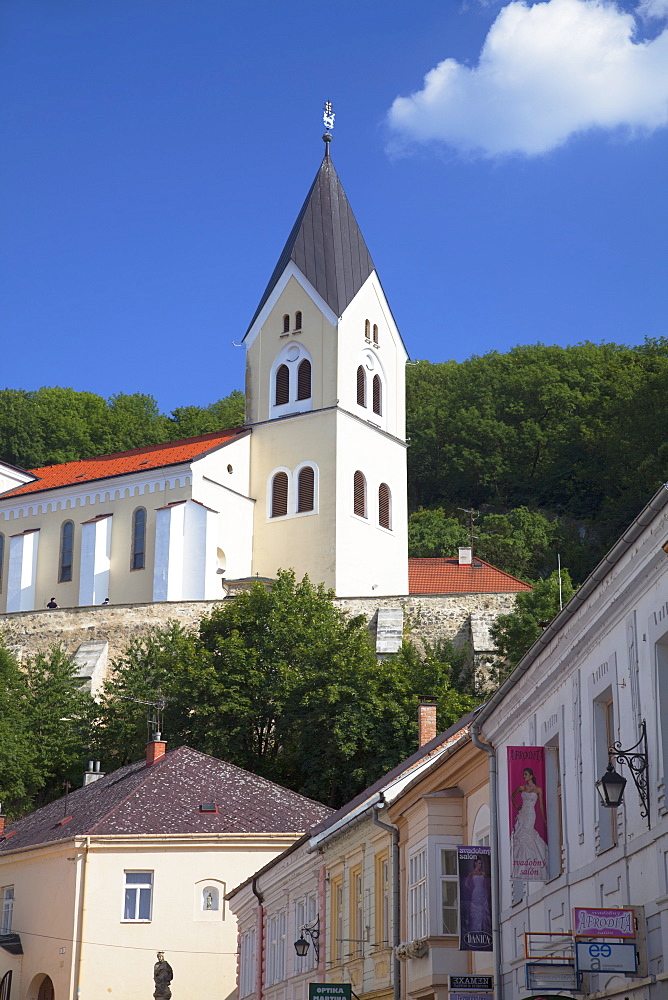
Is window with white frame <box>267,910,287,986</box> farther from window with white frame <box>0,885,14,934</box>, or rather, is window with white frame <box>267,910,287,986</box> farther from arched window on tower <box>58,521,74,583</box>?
arched window on tower <box>58,521,74,583</box>

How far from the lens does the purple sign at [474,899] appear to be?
670 inches

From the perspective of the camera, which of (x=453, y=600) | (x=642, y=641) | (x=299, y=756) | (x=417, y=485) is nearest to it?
(x=642, y=641)

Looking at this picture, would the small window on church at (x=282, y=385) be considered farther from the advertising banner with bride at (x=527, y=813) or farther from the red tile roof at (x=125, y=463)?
the advertising banner with bride at (x=527, y=813)

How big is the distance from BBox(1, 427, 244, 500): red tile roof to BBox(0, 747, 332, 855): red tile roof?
25445mm

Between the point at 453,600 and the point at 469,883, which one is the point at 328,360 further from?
the point at 469,883

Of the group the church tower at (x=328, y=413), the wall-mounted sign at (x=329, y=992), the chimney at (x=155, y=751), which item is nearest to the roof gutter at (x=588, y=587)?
the wall-mounted sign at (x=329, y=992)

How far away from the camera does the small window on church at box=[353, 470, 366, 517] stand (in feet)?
199

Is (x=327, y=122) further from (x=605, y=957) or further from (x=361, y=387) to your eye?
(x=605, y=957)

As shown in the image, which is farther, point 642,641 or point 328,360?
point 328,360

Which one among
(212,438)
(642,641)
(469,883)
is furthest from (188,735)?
(642,641)

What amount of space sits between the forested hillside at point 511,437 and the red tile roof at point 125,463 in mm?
17721

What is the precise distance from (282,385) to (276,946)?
3881cm

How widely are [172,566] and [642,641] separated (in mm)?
46084

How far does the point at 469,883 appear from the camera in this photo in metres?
17.1
